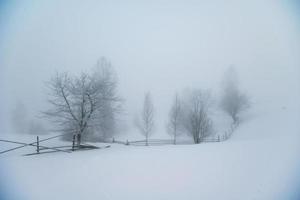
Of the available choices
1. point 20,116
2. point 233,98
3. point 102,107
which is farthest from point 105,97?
point 20,116

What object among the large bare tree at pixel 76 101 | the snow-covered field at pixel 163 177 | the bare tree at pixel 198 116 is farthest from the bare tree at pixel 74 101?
the bare tree at pixel 198 116

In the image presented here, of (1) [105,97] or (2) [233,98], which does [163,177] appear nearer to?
(1) [105,97]

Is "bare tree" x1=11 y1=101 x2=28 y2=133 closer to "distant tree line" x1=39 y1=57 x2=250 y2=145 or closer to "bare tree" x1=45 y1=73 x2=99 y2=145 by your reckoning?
"distant tree line" x1=39 y1=57 x2=250 y2=145

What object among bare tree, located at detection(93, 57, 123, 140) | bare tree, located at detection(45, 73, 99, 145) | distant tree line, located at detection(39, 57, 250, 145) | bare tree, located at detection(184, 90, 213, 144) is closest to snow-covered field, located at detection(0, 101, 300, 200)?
bare tree, located at detection(45, 73, 99, 145)

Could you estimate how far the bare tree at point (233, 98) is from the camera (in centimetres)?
2517

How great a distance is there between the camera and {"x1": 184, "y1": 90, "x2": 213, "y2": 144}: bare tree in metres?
Answer: 20.9

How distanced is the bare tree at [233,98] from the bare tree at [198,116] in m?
3.90

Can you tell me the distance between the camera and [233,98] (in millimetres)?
25703

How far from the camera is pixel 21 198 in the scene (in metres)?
4.41

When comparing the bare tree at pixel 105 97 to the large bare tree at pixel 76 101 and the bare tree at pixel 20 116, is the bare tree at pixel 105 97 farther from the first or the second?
the bare tree at pixel 20 116

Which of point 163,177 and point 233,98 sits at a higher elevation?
point 233,98

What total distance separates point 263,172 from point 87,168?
22.1 ft

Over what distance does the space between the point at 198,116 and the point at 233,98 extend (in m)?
8.71

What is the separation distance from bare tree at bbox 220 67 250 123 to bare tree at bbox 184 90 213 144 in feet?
12.8
